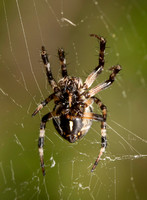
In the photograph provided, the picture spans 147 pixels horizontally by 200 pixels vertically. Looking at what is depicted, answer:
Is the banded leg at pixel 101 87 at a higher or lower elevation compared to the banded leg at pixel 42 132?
higher

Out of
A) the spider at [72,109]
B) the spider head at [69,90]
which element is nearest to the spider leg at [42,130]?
the spider at [72,109]

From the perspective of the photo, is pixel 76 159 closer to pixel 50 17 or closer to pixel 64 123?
pixel 64 123

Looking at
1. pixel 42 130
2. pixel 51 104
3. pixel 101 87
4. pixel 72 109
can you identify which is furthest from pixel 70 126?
pixel 51 104

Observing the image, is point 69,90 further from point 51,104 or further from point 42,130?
point 51,104

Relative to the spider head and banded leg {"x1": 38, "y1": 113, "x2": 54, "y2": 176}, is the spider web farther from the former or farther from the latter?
banded leg {"x1": 38, "y1": 113, "x2": 54, "y2": 176}

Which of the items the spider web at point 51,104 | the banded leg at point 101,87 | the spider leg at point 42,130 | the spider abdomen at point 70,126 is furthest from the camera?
the spider web at point 51,104

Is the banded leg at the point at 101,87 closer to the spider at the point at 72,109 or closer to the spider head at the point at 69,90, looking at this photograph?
the spider at the point at 72,109

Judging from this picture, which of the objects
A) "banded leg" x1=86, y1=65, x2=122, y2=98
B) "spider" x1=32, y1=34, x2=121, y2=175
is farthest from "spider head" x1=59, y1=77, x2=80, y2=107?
"banded leg" x1=86, y1=65, x2=122, y2=98

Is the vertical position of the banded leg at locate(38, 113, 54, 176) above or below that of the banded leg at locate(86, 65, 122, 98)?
below
